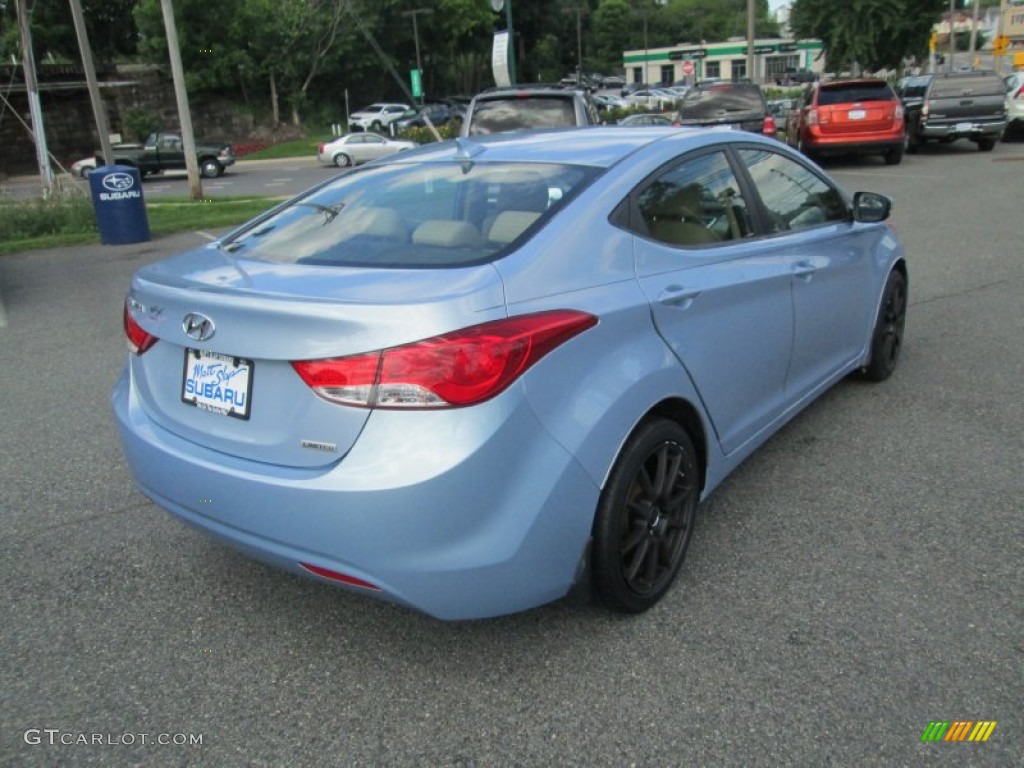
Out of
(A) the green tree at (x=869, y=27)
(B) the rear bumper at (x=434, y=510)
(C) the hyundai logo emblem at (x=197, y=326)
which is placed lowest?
(B) the rear bumper at (x=434, y=510)

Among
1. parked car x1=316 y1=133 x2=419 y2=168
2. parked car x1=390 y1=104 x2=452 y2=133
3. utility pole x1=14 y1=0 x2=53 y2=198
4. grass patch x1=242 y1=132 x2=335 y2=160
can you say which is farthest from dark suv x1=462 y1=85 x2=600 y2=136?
grass patch x1=242 y1=132 x2=335 y2=160

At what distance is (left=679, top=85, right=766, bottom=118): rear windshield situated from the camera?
1798 cm

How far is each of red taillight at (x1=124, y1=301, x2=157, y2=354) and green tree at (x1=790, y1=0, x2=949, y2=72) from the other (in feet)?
107

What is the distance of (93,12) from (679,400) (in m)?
58.9

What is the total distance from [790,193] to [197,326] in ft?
9.30

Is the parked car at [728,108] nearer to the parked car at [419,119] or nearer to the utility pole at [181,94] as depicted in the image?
the utility pole at [181,94]

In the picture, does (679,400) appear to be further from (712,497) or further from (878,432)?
(878,432)

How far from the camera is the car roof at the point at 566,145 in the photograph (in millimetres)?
3305

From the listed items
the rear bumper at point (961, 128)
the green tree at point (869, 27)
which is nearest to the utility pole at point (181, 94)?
the rear bumper at point (961, 128)

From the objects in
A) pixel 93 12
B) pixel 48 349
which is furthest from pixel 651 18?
pixel 48 349

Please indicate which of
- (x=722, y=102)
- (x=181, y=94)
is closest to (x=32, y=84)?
(x=181, y=94)

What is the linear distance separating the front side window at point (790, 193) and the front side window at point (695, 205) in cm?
24

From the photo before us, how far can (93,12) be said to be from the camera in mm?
51531

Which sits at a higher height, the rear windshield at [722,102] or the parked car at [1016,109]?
the rear windshield at [722,102]
